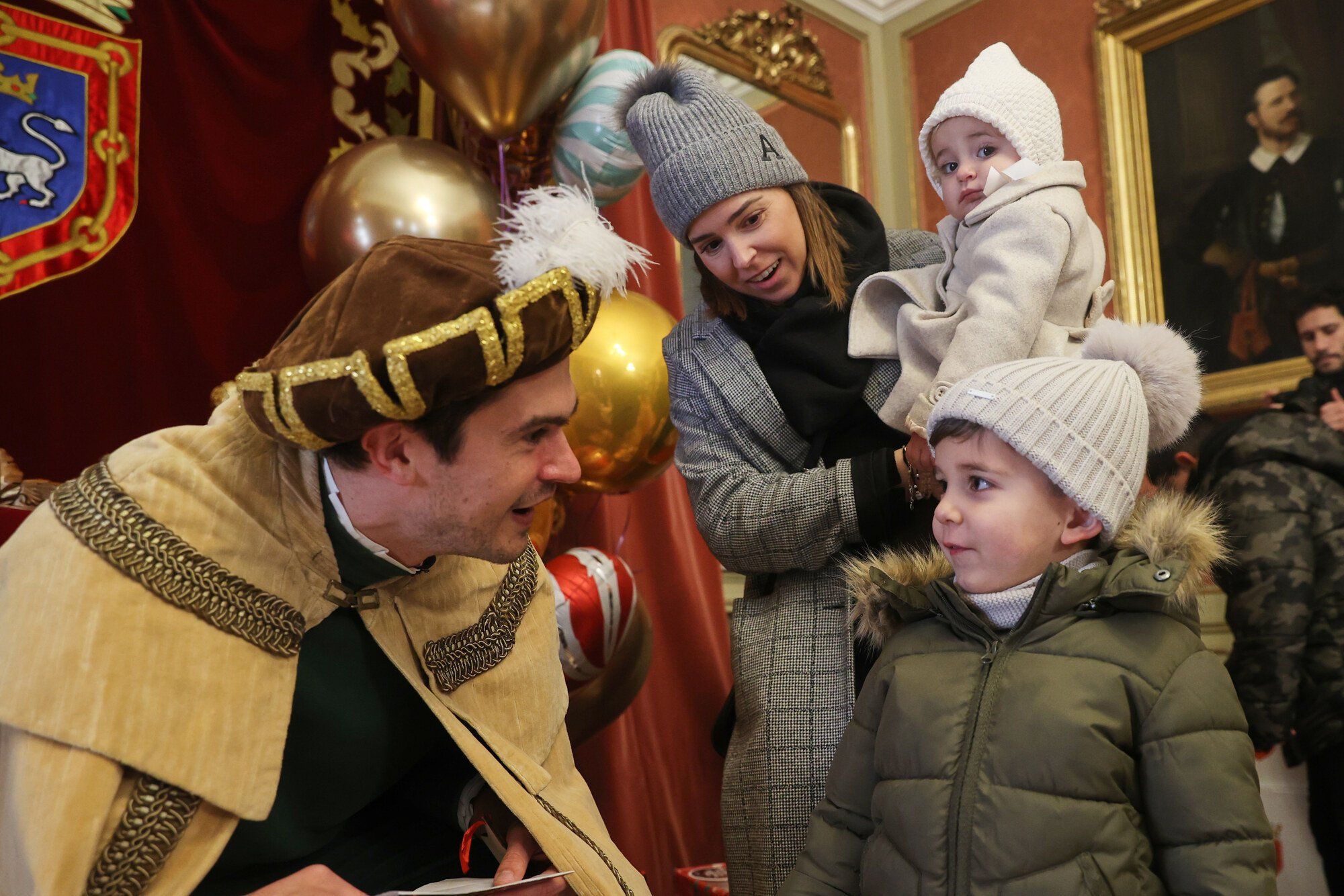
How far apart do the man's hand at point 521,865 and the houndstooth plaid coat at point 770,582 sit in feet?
1.54

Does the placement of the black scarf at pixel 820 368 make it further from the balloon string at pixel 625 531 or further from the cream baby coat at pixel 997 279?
the balloon string at pixel 625 531

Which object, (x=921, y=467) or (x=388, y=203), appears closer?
(x=921, y=467)

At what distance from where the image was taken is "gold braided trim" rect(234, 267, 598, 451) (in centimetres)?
125

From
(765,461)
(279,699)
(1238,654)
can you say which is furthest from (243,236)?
(1238,654)

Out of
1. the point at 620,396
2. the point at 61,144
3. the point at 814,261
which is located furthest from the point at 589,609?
the point at 61,144

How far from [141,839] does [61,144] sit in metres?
2.05

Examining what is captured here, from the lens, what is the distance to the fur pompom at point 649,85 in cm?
226

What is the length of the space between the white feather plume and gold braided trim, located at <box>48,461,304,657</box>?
51 cm

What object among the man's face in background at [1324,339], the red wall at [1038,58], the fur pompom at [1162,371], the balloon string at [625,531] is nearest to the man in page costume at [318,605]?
the fur pompom at [1162,371]

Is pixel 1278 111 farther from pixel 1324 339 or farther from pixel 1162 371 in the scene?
pixel 1162 371

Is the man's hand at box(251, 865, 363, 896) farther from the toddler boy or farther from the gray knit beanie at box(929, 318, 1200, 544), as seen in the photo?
the gray knit beanie at box(929, 318, 1200, 544)

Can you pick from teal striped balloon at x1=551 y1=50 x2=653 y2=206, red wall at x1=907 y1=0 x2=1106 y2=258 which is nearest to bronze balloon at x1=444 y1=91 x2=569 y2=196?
teal striped balloon at x1=551 y1=50 x2=653 y2=206

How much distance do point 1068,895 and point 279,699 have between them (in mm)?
1015

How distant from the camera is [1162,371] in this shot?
1641mm
